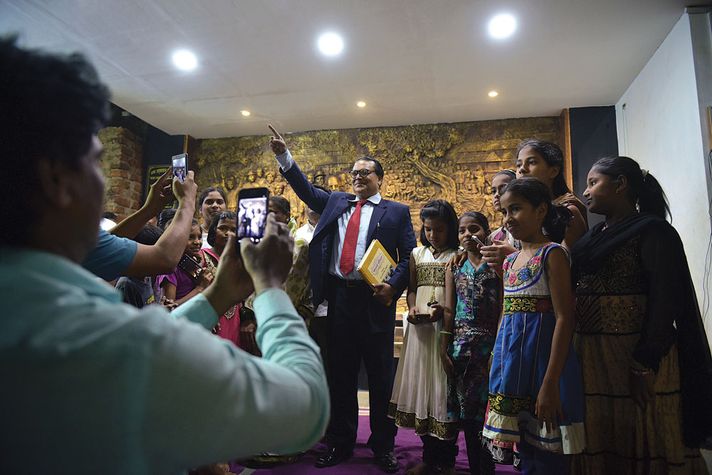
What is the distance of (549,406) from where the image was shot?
1.59 metres

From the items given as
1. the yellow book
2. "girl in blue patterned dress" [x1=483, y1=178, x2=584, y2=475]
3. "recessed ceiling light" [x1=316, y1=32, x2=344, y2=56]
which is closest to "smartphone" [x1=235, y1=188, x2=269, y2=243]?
"girl in blue patterned dress" [x1=483, y1=178, x2=584, y2=475]

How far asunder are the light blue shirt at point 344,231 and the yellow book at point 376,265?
0.65ft

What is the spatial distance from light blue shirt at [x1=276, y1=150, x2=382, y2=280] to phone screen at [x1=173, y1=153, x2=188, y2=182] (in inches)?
52.9

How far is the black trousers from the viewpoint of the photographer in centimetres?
268

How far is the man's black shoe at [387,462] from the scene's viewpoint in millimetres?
2506

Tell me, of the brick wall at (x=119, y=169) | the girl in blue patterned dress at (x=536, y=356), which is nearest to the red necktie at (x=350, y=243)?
the girl in blue patterned dress at (x=536, y=356)

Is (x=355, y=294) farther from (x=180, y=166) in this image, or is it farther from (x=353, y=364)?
(x=180, y=166)

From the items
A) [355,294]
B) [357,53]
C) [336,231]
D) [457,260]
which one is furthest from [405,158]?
[457,260]

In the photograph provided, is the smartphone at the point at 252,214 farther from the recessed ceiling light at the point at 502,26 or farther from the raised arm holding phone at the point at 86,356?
the recessed ceiling light at the point at 502,26

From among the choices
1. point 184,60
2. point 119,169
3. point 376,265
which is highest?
point 184,60

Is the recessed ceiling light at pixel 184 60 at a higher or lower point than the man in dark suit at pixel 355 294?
higher

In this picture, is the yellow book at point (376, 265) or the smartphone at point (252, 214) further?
the yellow book at point (376, 265)

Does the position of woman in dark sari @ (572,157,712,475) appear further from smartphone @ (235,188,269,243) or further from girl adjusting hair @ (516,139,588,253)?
smartphone @ (235,188,269,243)

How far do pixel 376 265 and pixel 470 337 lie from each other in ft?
2.22
